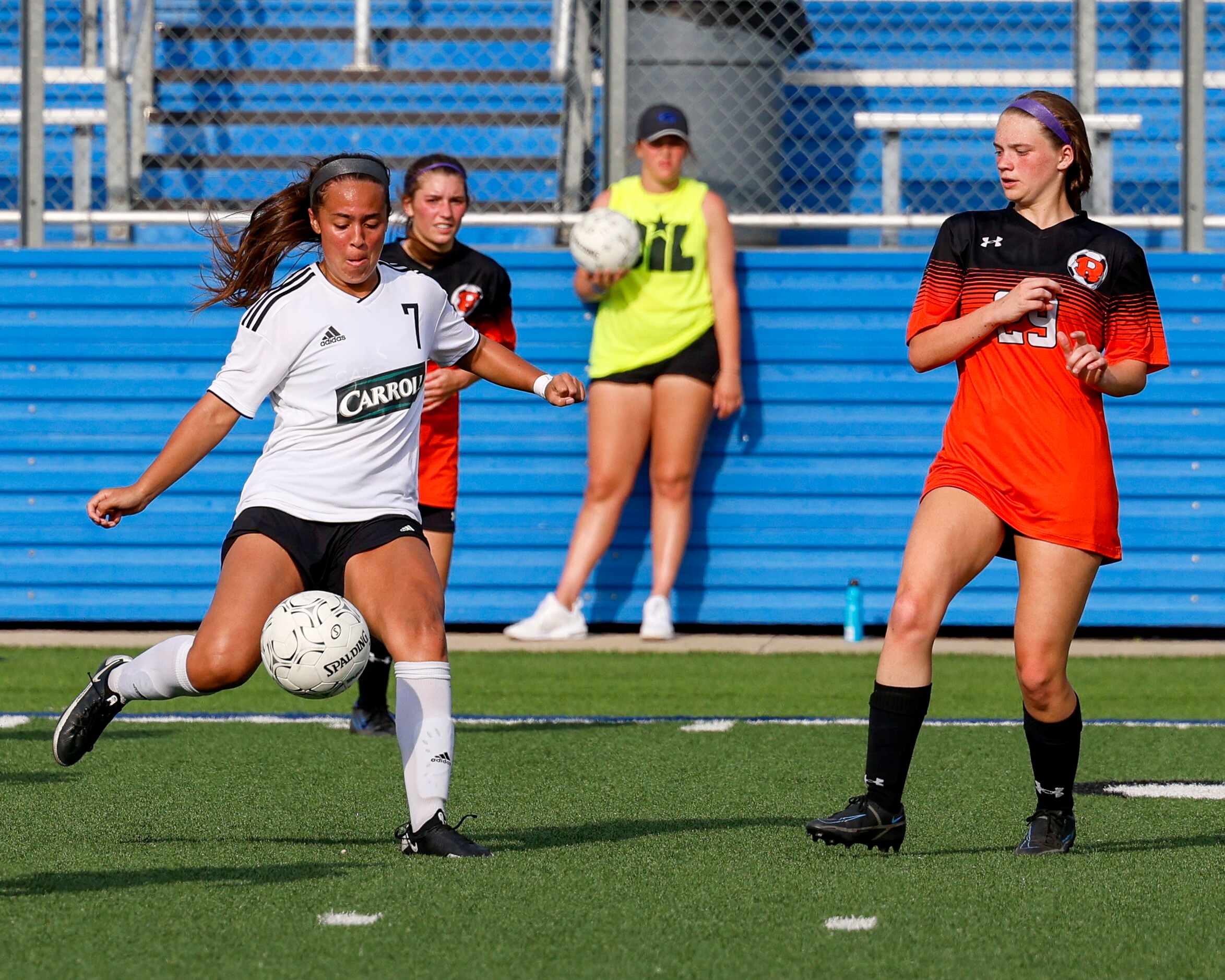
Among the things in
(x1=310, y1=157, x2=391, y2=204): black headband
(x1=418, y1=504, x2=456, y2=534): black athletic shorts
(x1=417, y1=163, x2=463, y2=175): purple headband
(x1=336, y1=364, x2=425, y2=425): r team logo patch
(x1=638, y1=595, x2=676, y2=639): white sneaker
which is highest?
(x1=417, y1=163, x2=463, y2=175): purple headband

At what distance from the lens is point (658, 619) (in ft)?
34.6

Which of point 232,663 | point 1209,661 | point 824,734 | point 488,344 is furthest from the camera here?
point 1209,661

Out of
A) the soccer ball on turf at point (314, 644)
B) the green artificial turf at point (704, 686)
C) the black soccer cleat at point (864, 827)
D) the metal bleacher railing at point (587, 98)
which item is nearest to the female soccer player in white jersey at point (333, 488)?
the soccer ball on turf at point (314, 644)

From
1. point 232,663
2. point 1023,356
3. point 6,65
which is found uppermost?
point 6,65

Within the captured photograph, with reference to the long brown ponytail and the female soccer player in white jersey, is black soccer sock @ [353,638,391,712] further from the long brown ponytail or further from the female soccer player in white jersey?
the long brown ponytail

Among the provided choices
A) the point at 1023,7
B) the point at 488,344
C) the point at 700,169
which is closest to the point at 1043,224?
the point at 488,344

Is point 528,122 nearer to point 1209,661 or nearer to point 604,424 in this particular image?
point 604,424

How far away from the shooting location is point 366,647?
16.7ft

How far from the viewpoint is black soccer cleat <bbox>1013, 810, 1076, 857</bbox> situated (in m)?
5.19

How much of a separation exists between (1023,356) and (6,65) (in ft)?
37.1

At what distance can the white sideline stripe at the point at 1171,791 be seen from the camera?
6238mm

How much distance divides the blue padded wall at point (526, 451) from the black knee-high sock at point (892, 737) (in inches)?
232

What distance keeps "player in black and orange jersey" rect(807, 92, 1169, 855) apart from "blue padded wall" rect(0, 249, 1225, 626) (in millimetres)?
5751

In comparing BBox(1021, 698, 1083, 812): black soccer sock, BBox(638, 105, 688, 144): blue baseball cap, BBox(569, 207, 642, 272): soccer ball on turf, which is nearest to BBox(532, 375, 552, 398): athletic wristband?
BBox(1021, 698, 1083, 812): black soccer sock
